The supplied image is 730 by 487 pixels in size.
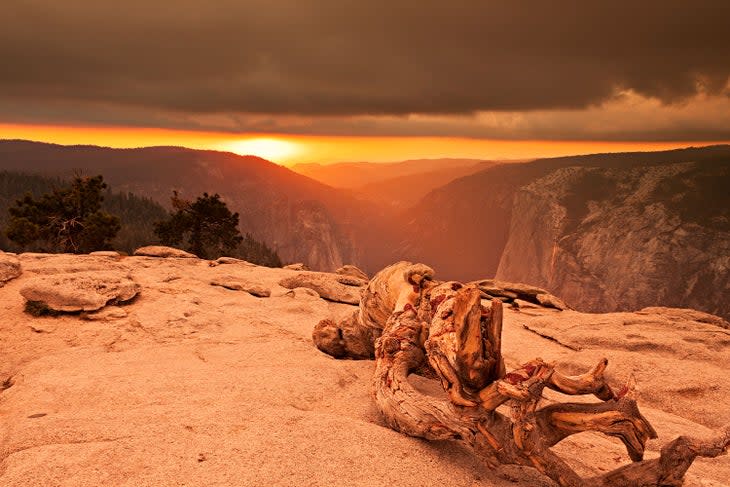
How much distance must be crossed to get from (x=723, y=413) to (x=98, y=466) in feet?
50.4

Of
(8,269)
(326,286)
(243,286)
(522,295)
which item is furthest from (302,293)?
(522,295)

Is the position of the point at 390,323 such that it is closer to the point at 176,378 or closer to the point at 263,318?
the point at 176,378

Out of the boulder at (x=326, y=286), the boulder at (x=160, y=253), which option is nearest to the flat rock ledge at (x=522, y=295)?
the boulder at (x=326, y=286)

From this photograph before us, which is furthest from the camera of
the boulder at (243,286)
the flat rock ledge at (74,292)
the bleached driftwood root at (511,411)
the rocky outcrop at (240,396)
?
the boulder at (243,286)

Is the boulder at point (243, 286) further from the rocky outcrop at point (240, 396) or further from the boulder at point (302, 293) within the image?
the rocky outcrop at point (240, 396)

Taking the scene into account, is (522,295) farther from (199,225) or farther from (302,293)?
(199,225)

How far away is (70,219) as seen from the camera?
45594mm

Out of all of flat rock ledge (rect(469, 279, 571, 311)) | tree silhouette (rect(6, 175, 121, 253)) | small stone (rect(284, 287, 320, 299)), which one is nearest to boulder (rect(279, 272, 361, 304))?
small stone (rect(284, 287, 320, 299))

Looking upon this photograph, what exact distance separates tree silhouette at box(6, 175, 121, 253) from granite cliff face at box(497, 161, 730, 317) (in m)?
141

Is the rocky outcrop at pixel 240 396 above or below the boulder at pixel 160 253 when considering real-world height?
above

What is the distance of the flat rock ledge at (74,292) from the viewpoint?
15195 mm

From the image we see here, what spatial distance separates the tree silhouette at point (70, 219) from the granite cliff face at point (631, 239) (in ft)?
463

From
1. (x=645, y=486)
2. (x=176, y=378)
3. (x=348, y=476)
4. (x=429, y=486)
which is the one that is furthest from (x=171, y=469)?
(x=645, y=486)

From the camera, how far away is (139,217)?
553ft
